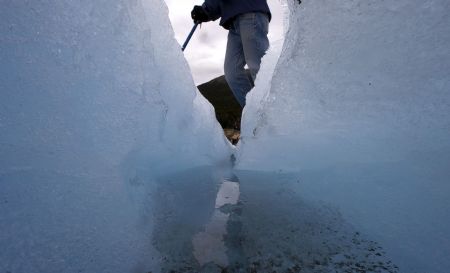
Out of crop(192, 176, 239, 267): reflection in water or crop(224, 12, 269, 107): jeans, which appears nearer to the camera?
crop(192, 176, 239, 267): reflection in water

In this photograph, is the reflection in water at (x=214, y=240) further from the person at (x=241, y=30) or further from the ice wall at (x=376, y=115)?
the person at (x=241, y=30)

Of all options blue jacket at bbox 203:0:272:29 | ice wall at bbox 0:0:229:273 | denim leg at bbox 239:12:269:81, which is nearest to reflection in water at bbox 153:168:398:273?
ice wall at bbox 0:0:229:273

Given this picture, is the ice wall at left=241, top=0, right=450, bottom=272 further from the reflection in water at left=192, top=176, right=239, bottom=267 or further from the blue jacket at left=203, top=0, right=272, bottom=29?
the blue jacket at left=203, top=0, right=272, bottom=29

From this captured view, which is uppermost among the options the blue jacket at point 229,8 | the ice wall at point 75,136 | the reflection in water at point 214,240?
the blue jacket at point 229,8

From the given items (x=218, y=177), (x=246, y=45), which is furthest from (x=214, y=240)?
(x=246, y=45)

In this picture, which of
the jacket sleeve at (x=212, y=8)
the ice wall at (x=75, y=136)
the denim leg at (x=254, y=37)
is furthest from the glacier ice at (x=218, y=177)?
the jacket sleeve at (x=212, y=8)

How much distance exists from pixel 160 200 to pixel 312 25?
4.34ft

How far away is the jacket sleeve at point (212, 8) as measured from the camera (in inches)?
146

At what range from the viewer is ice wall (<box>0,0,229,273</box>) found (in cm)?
102

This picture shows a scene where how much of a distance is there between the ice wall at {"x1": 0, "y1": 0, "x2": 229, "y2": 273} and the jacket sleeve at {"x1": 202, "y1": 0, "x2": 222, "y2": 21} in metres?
1.98

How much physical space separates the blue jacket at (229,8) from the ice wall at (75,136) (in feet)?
5.75

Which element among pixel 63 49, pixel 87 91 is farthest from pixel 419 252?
pixel 63 49

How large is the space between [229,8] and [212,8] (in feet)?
1.02

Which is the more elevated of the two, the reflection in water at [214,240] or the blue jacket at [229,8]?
the blue jacket at [229,8]
